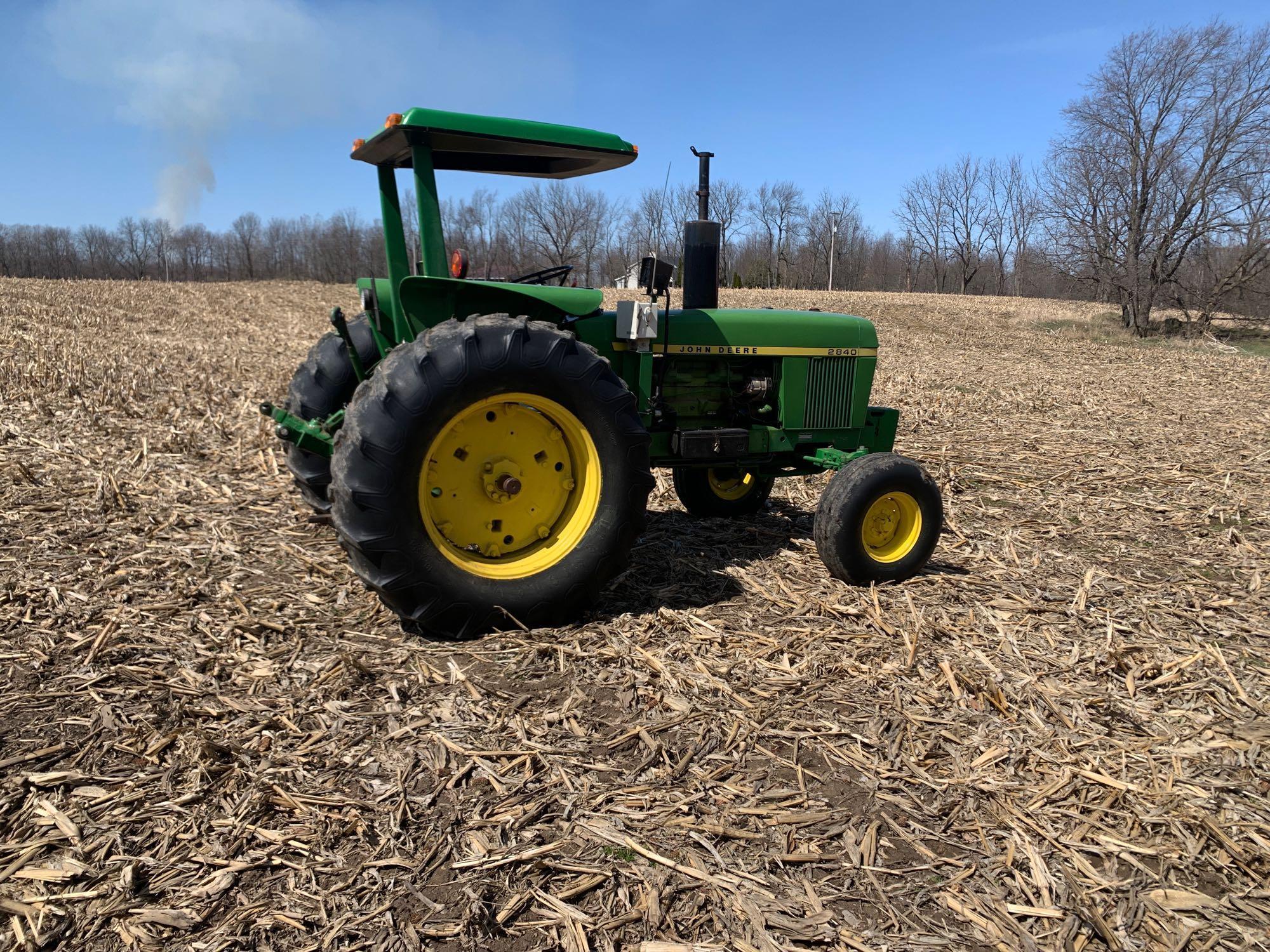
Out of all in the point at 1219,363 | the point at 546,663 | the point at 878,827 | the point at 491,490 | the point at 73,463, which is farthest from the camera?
the point at 1219,363

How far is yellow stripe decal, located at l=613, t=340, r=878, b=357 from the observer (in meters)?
4.52

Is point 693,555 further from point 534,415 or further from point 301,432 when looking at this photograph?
point 301,432

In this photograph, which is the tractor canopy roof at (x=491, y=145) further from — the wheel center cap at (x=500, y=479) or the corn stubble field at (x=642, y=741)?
the corn stubble field at (x=642, y=741)

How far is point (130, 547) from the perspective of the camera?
439cm

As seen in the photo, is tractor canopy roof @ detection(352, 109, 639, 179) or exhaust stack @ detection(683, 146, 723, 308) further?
exhaust stack @ detection(683, 146, 723, 308)

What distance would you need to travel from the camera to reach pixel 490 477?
12.3 feet

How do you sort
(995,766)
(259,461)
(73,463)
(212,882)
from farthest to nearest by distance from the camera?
(259,461) → (73,463) → (995,766) → (212,882)

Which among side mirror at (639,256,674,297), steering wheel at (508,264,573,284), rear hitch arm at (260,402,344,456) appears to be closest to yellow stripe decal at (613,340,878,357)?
side mirror at (639,256,674,297)

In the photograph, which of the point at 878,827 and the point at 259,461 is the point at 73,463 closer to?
the point at 259,461

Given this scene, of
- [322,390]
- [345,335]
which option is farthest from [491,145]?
[322,390]

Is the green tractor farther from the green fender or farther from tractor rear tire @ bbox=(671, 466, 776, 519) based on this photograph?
tractor rear tire @ bbox=(671, 466, 776, 519)

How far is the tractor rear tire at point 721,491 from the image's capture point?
561 cm

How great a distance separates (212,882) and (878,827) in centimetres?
189

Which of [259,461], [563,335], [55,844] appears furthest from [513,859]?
[259,461]
